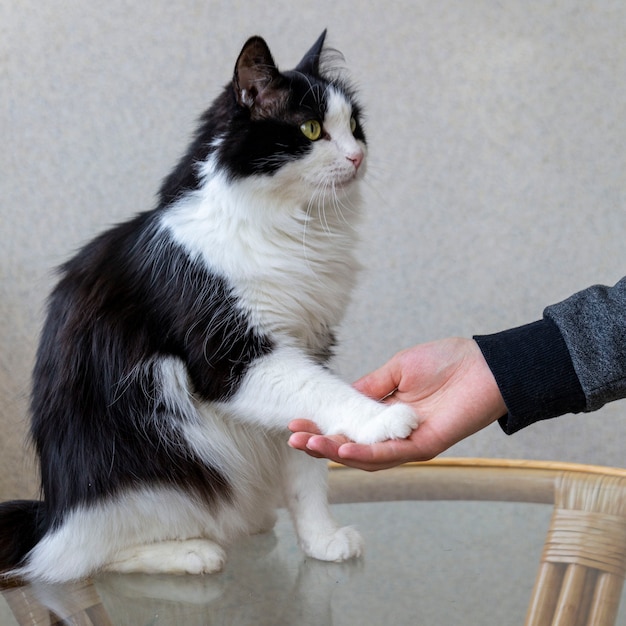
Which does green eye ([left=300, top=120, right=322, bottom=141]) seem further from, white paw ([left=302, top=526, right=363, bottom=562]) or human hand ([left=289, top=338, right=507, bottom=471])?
white paw ([left=302, top=526, right=363, bottom=562])

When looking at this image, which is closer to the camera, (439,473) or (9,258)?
(439,473)

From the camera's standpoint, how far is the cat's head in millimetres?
1207

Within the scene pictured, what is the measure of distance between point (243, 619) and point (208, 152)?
71 centimetres

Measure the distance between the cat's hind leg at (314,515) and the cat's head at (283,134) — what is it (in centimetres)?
45

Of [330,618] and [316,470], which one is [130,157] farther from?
[330,618]

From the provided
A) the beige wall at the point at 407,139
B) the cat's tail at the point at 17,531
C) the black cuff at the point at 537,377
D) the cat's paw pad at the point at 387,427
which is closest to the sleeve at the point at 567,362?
the black cuff at the point at 537,377

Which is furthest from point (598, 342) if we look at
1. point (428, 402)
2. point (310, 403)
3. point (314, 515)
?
point (314, 515)

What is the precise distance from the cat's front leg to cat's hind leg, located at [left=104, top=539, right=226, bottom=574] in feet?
0.73

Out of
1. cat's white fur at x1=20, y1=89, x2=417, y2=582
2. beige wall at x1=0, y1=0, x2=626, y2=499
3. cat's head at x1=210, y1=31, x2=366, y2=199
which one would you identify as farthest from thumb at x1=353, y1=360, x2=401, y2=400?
beige wall at x1=0, y1=0, x2=626, y2=499

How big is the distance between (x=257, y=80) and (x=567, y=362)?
0.62 metres

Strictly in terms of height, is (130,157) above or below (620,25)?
below

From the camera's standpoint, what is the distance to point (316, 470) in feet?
4.18

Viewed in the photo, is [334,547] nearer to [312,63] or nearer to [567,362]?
[567,362]

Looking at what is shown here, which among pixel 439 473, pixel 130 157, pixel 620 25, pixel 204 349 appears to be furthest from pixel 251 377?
pixel 620 25
